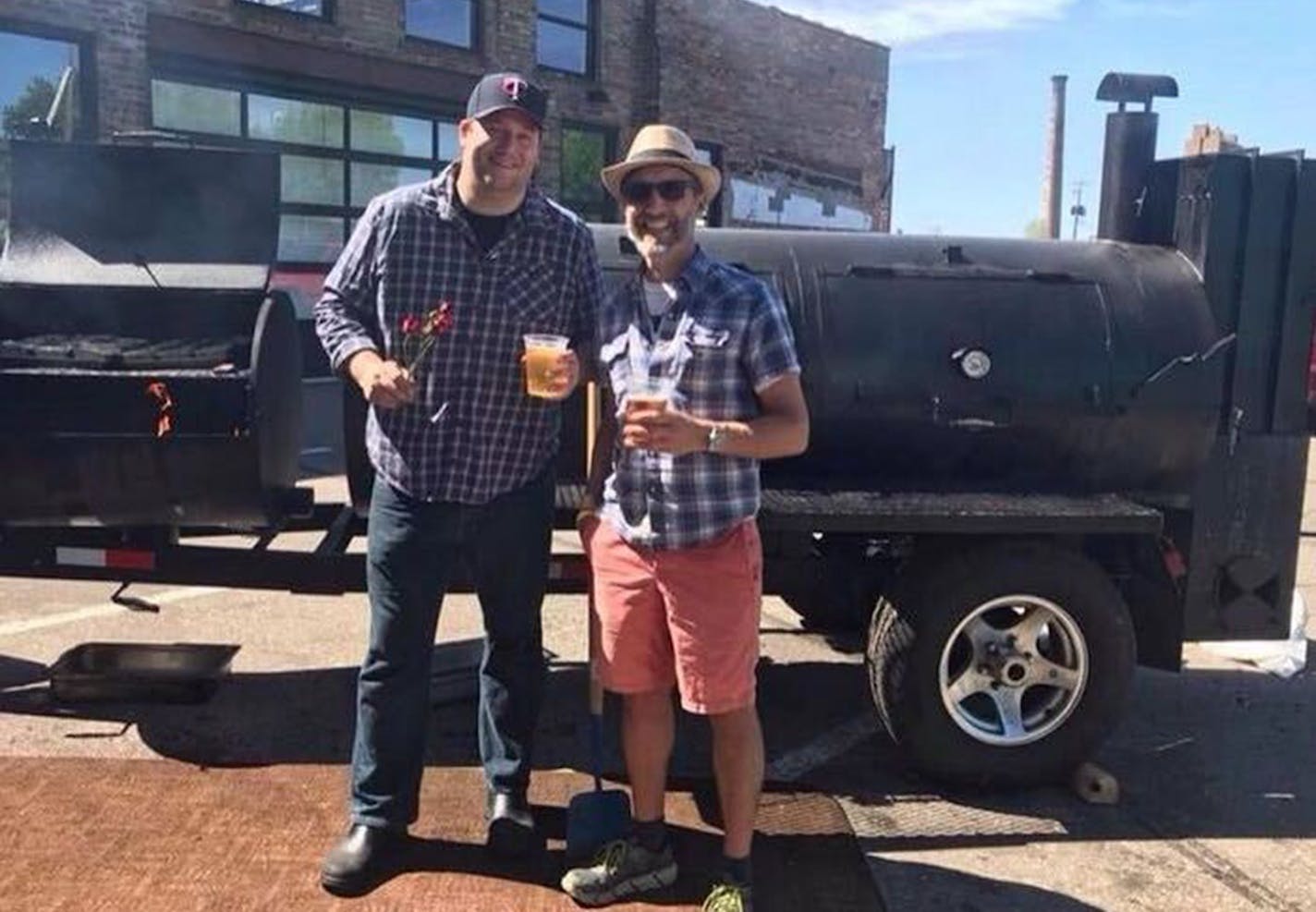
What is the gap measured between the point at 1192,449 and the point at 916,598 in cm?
121

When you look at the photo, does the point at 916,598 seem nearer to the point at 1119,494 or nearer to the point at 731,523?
the point at 1119,494

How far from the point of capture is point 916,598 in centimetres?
439

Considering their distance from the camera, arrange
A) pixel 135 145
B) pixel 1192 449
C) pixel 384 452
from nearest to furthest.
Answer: pixel 384 452, pixel 1192 449, pixel 135 145

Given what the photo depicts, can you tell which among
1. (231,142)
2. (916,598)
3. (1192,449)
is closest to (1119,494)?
(1192,449)

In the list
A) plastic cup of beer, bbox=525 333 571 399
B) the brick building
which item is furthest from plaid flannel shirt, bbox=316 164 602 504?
Answer: the brick building

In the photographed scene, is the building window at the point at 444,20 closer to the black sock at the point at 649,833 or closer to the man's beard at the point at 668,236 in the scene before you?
the man's beard at the point at 668,236

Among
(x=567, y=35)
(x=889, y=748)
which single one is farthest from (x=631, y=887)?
(x=567, y=35)

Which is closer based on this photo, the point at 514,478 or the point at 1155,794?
the point at 514,478

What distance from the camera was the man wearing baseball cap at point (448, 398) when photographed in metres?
3.43

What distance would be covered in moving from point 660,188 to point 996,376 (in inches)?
73.6

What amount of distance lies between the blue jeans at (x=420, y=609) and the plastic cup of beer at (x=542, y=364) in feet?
1.30

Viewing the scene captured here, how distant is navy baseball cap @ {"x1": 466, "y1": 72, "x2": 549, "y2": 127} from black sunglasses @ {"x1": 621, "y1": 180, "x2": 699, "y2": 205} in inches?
14.9

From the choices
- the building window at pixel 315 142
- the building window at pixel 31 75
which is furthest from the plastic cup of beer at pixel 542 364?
the building window at pixel 315 142

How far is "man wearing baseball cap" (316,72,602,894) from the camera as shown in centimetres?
343
